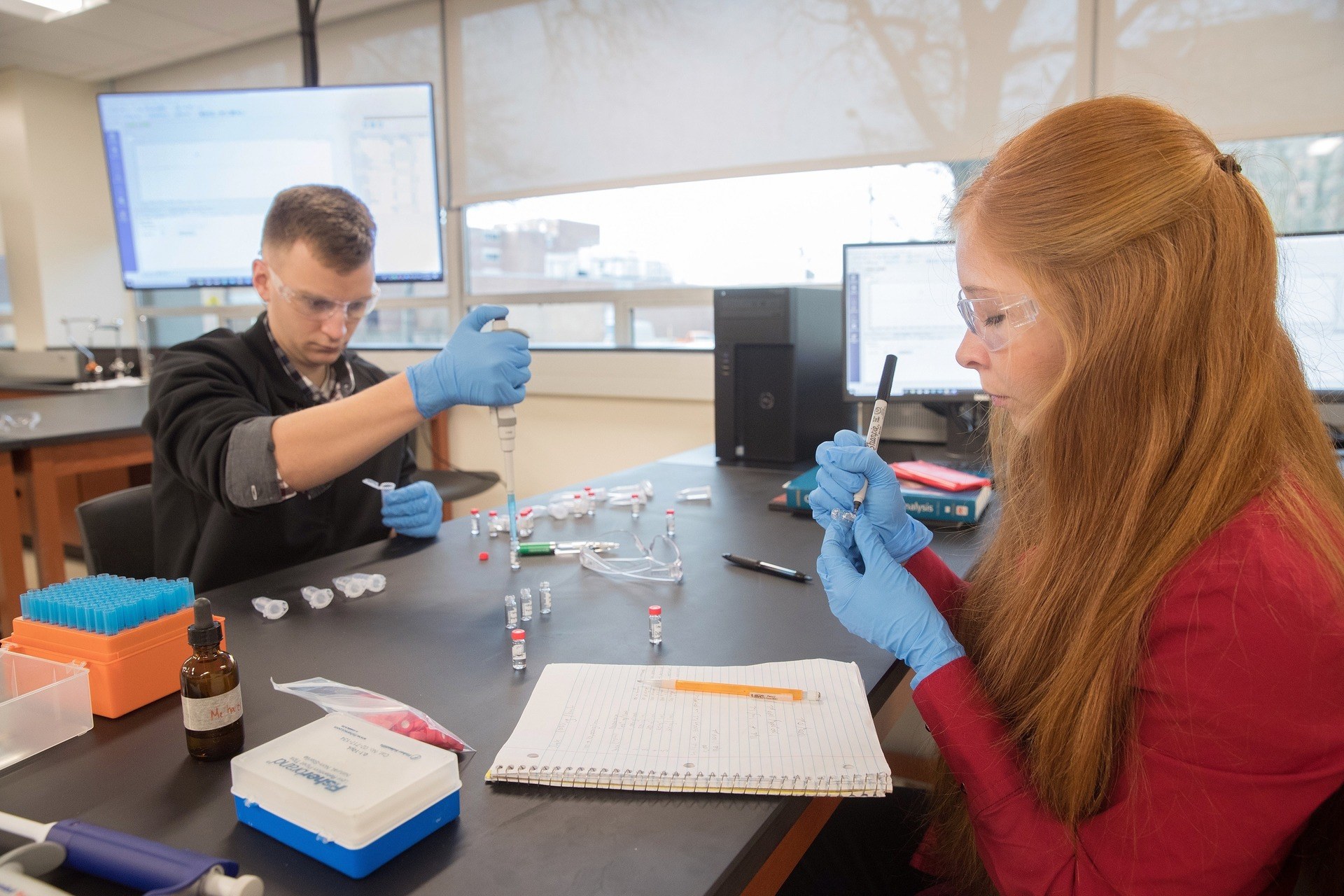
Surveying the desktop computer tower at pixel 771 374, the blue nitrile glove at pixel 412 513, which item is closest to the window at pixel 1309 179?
the desktop computer tower at pixel 771 374

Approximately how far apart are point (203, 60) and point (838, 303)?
3714 millimetres

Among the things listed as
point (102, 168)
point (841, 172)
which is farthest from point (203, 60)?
point (841, 172)

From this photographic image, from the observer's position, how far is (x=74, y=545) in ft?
11.8

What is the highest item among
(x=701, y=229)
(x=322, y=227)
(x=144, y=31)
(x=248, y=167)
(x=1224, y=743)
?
(x=144, y=31)

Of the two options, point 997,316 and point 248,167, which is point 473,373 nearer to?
point 997,316

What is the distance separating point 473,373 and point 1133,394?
2.87 ft

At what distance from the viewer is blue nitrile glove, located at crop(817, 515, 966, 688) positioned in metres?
0.78

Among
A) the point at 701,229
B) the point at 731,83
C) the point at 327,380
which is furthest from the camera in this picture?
the point at 701,229

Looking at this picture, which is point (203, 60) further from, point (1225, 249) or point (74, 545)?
point (1225, 249)

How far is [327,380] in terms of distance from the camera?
174cm

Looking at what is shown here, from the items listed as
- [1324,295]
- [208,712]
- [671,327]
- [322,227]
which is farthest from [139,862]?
[671,327]

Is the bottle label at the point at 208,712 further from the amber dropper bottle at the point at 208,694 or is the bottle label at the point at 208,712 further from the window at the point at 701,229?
the window at the point at 701,229

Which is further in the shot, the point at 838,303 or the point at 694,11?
the point at 694,11

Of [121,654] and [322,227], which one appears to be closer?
[121,654]
